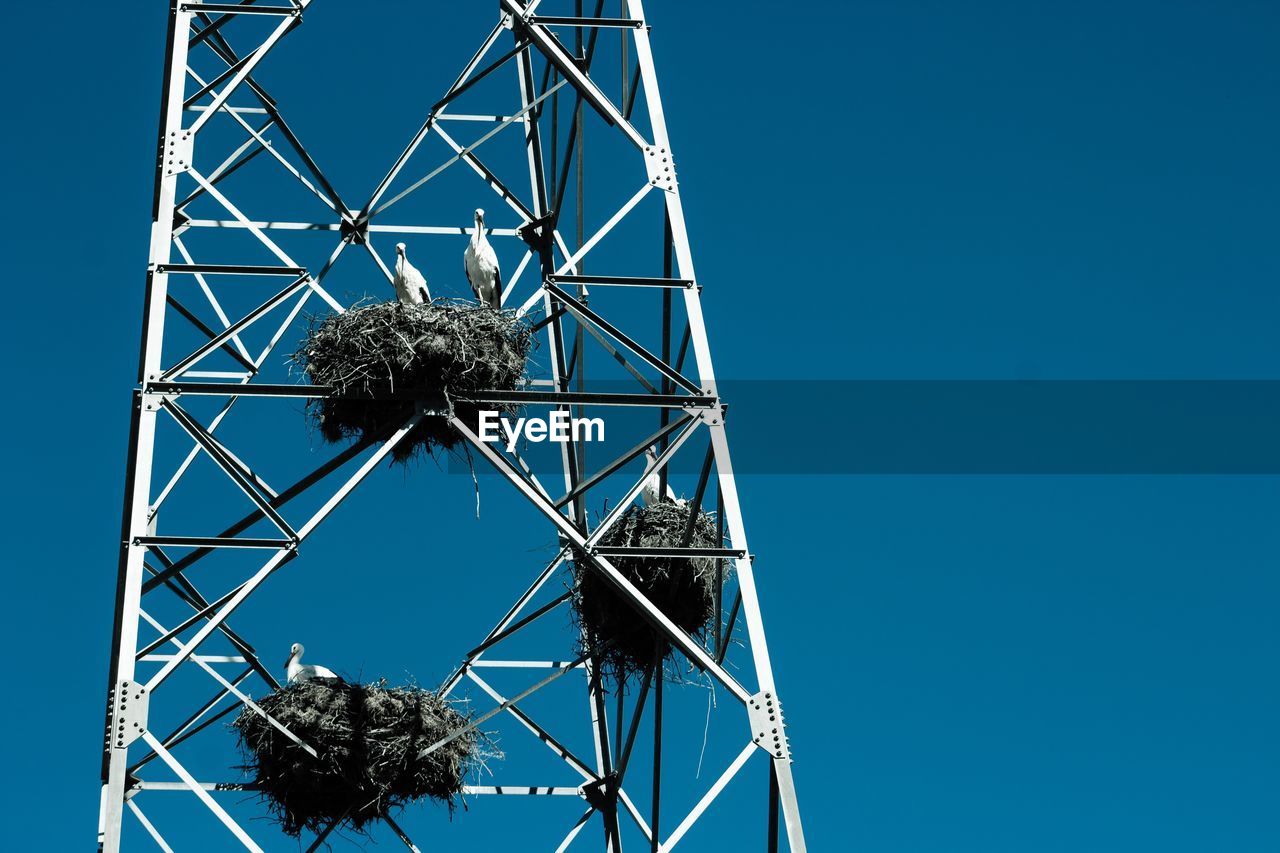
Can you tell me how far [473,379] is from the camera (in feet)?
40.9

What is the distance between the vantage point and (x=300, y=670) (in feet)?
44.4

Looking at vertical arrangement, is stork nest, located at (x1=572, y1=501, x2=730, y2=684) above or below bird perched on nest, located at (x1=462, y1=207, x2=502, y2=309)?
below

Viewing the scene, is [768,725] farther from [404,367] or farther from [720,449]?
[404,367]

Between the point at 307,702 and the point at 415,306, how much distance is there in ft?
8.37

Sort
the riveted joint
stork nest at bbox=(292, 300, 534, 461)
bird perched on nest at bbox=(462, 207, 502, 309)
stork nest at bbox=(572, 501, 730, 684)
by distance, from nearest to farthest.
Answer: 1. the riveted joint
2. stork nest at bbox=(292, 300, 534, 461)
3. stork nest at bbox=(572, 501, 730, 684)
4. bird perched on nest at bbox=(462, 207, 502, 309)

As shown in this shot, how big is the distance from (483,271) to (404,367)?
2.72 m

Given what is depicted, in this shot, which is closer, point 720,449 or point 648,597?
point 720,449

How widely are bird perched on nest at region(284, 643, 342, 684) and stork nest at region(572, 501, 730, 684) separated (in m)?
1.74

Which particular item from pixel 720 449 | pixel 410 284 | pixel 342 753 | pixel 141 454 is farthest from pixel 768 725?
pixel 410 284

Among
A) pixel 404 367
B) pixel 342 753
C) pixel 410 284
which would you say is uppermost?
pixel 410 284

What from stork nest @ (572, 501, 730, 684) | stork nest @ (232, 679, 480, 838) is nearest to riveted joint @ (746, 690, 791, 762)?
stork nest @ (572, 501, 730, 684)

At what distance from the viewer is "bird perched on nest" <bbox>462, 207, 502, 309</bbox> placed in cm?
1487

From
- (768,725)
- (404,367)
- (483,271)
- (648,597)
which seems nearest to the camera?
(768,725)

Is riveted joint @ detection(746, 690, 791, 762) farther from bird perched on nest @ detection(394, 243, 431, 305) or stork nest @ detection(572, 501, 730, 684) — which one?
bird perched on nest @ detection(394, 243, 431, 305)
